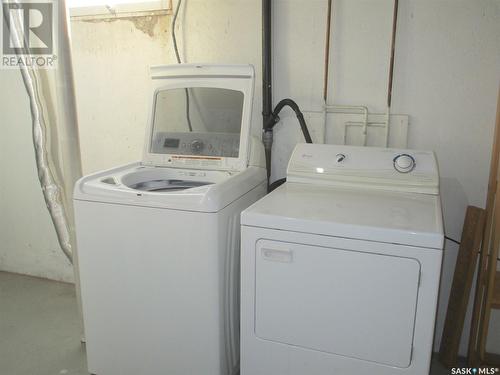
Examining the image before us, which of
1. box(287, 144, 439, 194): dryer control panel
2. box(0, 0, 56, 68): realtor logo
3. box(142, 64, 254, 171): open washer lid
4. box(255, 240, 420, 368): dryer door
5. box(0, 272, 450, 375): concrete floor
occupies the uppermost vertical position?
box(0, 0, 56, 68): realtor logo

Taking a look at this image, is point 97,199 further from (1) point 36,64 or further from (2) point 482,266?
(2) point 482,266

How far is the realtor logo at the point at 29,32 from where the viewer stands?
7.66ft

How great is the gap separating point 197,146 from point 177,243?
0.61 meters

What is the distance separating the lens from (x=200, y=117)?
195cm

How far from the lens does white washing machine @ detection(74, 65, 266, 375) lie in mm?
1461

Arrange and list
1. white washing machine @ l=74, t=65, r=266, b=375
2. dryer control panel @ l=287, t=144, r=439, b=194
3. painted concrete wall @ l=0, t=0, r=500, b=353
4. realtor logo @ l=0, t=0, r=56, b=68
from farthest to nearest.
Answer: realtor logo @ l=0, t=0, r=56, b=68 → painted concrete wall @ l=0, t=0, r=500, b=353 → dryer control panel @ l=287, t=144, r=439, b=194 → white washing machine @ l=74, t=65, r=266, b=375

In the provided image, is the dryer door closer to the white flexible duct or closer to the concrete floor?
the concrete floor

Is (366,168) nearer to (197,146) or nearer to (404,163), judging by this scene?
(404,163)

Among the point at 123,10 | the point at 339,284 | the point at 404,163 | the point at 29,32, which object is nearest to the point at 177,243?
the point at 339,284

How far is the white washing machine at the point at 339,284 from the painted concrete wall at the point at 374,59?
0.49 metres

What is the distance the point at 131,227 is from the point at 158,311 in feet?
1.17

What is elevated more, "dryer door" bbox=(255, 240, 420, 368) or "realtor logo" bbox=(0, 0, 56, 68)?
"realtor logo" bbox=(0, 0, 56, 68)

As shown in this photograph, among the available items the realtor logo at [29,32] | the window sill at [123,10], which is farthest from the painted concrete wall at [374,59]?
the realtor logo at [29,32]

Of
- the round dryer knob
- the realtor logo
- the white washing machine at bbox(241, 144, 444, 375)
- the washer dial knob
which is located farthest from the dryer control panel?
the realtor logo
